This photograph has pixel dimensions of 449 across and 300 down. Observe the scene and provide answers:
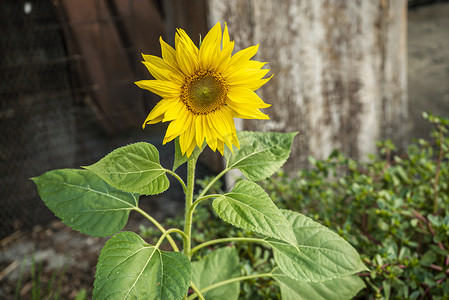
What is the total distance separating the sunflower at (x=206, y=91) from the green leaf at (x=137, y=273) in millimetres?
210

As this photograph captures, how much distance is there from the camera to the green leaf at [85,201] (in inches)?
34.8

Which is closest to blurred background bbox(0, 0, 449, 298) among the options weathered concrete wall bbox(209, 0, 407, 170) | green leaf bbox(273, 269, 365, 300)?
weathered concrete wall bbox(209, 0, 407, 170)

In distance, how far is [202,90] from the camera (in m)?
0.76

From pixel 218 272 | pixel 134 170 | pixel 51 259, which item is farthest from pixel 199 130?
pixel 51 259

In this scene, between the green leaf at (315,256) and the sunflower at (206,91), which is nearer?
the sunflower at (206,91)

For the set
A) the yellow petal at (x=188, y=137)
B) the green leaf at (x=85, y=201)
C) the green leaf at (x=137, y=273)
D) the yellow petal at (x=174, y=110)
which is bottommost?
the green leaf at (x=137, y=273)

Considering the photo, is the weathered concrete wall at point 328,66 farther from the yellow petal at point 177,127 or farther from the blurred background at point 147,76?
the yellow petal at point 177,127

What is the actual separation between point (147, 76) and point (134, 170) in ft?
6.12

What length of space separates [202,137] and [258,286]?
607 millimetres

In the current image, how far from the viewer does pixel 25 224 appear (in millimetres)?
2328

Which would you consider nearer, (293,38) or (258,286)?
(258,286)

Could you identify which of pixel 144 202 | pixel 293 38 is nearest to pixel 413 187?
pixel 293 38

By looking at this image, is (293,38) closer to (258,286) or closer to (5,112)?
(258,286)

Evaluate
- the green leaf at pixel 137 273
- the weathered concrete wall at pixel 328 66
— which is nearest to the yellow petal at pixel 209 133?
the green leaf at pixel 137 273
